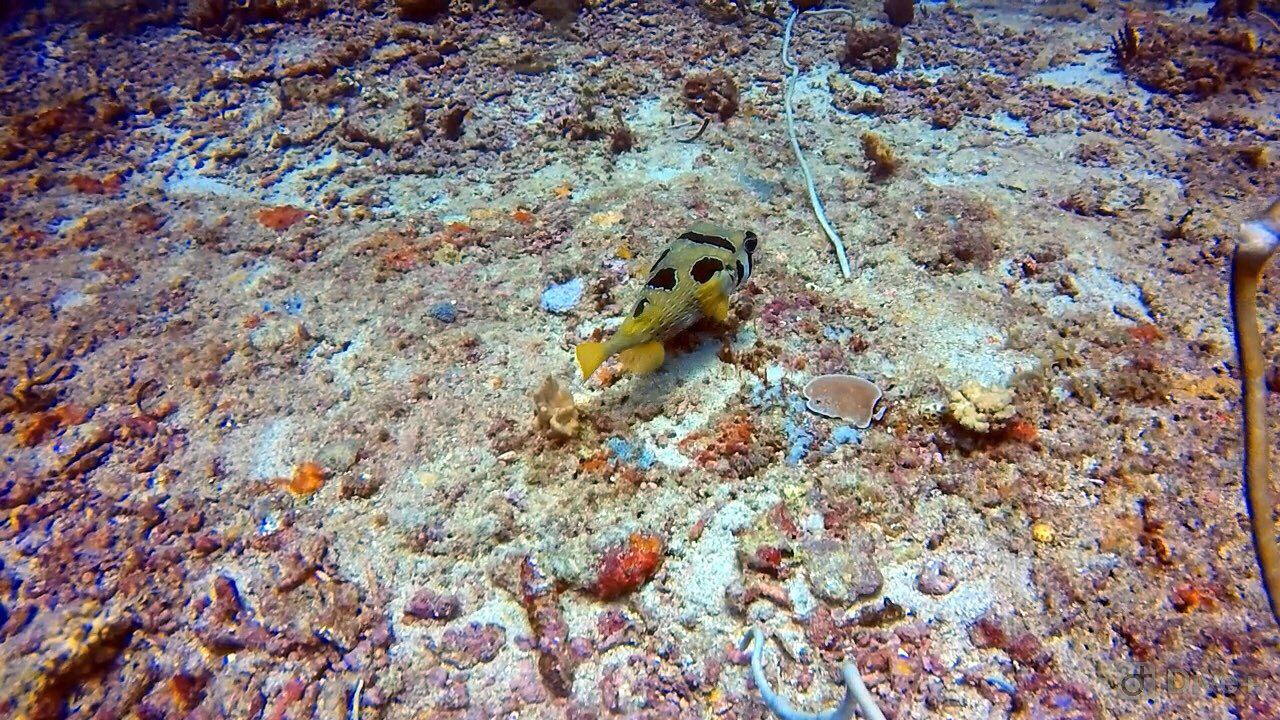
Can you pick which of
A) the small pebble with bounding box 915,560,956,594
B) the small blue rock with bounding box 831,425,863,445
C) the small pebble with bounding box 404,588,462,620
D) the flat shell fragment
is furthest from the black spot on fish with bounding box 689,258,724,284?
the small pebble with bounding box 404,588,462,620

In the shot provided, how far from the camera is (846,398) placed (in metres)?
3.12

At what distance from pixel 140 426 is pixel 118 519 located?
2.23 ft

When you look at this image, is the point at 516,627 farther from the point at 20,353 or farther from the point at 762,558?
the point at 20,353

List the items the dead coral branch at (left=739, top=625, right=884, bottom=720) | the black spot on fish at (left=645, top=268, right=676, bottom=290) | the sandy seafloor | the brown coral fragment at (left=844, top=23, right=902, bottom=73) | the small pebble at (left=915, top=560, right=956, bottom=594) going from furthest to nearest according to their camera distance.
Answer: the brown coral fragment at (left=844, top=23, right=902, bottom=73), the black spot on fish at (left=645, top=268, right=676, bottom=290), the small pebble at (left=915, top=560, right=956, bottom=594), the sandy seafloor, the dead coral branch at (left=739, top=625, right=884, bottom=720)

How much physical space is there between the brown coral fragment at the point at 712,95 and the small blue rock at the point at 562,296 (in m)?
2.98

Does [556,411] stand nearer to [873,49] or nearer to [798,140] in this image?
[798,140]

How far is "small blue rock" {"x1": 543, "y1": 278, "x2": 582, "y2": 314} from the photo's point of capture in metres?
3.91

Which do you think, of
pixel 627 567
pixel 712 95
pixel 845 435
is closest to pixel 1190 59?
pixel 712 95

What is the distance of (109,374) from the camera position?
145 inches

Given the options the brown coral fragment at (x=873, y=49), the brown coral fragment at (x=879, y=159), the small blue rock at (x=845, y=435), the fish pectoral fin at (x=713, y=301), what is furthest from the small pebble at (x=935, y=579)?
the brown coral fragment at (x=873, y=49)

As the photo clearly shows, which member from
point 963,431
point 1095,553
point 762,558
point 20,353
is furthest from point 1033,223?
point 20,353

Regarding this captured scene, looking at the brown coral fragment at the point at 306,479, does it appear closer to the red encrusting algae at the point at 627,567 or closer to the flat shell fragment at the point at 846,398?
the red encrusting algae at the point at 627,567

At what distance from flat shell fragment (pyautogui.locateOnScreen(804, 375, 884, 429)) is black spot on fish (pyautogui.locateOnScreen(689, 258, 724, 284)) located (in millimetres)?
861

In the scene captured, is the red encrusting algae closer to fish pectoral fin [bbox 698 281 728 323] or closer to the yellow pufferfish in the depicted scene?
the yellow pufferfish
